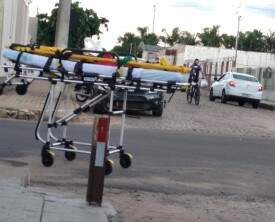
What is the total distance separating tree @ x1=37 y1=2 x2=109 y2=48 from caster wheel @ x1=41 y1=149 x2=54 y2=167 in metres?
24.7

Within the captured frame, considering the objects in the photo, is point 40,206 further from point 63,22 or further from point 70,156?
point 63,22

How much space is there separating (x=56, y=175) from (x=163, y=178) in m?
1.50

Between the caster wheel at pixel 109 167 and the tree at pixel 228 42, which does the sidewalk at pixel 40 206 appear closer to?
the caster wheel at pixel 109 167

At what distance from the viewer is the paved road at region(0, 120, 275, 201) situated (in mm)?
9352

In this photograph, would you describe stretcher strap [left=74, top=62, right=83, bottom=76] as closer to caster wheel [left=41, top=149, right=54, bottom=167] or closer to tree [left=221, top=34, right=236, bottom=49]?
caster wheel [left=41, top=149, right=54, bottom=167]

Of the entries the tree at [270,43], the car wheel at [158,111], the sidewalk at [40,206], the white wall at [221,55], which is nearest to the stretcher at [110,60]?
the sidewalk at [40,206]

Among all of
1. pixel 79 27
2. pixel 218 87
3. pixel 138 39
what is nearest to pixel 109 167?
pixel 218 87

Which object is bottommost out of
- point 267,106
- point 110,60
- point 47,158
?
point 267,106

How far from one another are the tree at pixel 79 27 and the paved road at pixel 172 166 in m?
21.0

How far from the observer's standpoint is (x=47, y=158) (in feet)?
32.6

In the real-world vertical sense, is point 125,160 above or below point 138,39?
below

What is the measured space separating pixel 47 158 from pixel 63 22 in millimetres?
9661

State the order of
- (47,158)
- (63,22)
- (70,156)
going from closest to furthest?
Result: 1. (47,158)
2. (70,156)
3. (63,22)

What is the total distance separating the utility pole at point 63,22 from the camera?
18953mm
